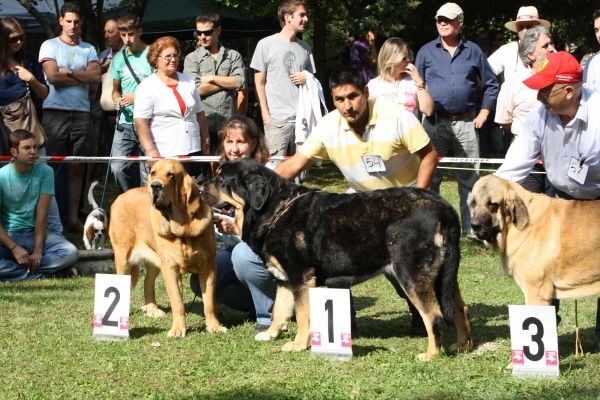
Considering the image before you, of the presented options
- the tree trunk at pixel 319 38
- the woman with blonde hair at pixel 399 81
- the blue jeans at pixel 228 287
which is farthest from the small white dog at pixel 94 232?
the tree trunk at pixel 319 38

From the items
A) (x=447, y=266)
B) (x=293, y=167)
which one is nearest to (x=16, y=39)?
(x=293, y=167)

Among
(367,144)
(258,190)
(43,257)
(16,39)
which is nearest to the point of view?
(258,190)

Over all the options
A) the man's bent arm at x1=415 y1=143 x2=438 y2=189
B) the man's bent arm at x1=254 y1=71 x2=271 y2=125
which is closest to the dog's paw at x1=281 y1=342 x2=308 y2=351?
the man's bent arm at x1=415 y1=143 x2=438 y2=189

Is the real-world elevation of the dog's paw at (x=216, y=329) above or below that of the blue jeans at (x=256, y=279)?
below

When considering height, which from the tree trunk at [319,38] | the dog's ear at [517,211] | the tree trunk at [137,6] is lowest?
the dog's ear at [517,211]

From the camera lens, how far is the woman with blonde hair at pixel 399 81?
8688 mm

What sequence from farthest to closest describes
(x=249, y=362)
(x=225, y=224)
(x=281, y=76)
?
(x=281, y=76) → (x=225, y=224) → (x=249, y=362)

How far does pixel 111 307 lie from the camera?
5449 millimetres

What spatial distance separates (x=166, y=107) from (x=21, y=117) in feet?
5.97

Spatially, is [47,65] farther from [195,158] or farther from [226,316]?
[226,316]

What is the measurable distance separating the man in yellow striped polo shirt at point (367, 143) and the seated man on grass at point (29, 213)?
9.87 feet

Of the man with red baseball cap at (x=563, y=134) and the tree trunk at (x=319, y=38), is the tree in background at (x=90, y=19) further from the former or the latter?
the man with red baseball cap at (x=563, y=134)

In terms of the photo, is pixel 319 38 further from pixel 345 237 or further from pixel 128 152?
pixel 345 237

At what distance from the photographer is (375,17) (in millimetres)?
16812
